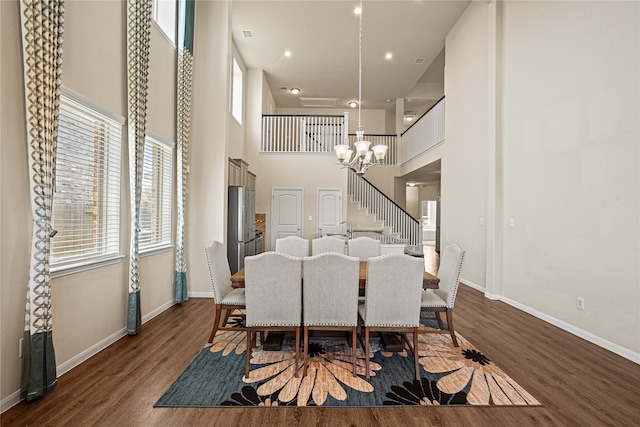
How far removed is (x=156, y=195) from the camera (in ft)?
12.8

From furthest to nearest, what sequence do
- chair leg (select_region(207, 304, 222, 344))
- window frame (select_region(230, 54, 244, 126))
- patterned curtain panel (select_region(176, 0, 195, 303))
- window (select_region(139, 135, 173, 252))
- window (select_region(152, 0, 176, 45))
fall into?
window frame (select_region(230, 54, 244, 126)) → patterned curtain panel (select_region(176, 0, 195, 303)) → window (select_region(152, 0, 176, 45)) → window (select_region(139, 135, 173, 252)) → chair leg (select_region(207, 304, 222, 344))

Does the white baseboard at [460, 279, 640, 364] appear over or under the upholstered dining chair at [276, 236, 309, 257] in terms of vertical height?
under

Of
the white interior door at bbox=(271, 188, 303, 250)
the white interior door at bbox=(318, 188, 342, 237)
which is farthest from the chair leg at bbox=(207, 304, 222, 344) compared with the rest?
the white interior door at bbox=(318, 188, 342, 237)

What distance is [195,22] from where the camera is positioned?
462cm

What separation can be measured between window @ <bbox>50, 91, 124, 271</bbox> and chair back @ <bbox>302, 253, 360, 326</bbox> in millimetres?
1916

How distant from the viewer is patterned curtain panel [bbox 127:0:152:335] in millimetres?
3082

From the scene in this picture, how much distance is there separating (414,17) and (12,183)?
6.47 meters

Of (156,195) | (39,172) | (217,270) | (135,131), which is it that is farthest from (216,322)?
(135,131)

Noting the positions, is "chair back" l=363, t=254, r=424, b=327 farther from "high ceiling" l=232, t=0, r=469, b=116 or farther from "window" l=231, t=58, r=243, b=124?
"window" l=231, t=58, r=243, b=124

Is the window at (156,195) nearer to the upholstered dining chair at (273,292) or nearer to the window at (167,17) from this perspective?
the window at (167,17)

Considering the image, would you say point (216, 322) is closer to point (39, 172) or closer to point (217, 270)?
point (217, 270)

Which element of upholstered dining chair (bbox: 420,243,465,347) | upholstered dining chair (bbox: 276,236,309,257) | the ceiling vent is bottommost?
upholstered dining chair (bbox: 420,243,465,347)

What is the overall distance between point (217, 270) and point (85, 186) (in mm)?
1327

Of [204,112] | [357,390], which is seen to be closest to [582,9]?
[357,390]
